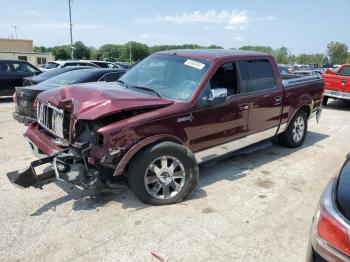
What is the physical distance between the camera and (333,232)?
2037 mm

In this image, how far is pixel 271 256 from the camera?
10.7 feet

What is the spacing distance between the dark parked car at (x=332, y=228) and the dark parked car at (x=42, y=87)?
5231 millimetres

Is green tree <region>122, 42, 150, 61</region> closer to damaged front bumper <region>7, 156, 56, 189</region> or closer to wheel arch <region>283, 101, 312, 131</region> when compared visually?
wheel arch <region>283, 101, 312, 131</region>

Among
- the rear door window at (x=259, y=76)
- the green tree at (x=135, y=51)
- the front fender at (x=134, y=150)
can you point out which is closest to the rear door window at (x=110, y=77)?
the rear door window at (x=259, y=76)

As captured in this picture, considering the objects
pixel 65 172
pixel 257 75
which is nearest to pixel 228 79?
pixel 257 75

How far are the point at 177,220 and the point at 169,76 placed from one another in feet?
6.78

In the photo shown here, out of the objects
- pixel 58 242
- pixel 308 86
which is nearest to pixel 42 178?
pixel 58 242

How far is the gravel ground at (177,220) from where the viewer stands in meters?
3.29

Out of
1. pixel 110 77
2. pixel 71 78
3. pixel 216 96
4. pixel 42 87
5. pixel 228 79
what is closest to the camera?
pixel 216 96

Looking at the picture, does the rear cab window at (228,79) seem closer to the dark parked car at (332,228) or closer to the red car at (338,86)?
the dark parked car at (332,228)

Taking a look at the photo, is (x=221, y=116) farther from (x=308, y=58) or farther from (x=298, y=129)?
(x=308, y=58)

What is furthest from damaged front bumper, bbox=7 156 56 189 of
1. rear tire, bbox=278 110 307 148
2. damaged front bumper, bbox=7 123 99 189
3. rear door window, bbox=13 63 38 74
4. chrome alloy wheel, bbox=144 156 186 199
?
rear door window, bbox=13 63 38 74

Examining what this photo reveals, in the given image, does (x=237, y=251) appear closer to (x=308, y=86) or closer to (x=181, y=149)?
(x=181, y=149)

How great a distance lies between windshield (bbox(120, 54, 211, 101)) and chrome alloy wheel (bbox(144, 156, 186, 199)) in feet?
2.87
